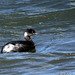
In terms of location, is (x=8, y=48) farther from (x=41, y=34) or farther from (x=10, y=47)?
(x=41, y=34)

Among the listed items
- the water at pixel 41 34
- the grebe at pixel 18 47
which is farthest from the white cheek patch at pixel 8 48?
the water at pixel 41 34

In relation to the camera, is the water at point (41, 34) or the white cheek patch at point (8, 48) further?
the white cheek patch at point (8, 48)

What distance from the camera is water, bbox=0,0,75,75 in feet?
38.8

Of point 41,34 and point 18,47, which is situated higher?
point 41,34

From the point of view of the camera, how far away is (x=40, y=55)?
44.0 feet

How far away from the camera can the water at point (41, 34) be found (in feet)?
38.8

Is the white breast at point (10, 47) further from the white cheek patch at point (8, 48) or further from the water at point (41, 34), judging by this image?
the water at point (41, 34)

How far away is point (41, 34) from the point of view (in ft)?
56.8

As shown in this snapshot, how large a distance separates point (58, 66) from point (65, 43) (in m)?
3.37

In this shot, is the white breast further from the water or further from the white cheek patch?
the water

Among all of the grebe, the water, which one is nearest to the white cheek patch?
the grebe

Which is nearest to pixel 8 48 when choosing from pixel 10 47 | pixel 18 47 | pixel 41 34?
pixel 10 47

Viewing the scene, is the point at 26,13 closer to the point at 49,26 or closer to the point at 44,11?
the point at 44,11

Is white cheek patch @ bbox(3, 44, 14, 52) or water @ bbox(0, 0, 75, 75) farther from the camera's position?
white cheek patch @ bbox(3, 44, 14, 52)
